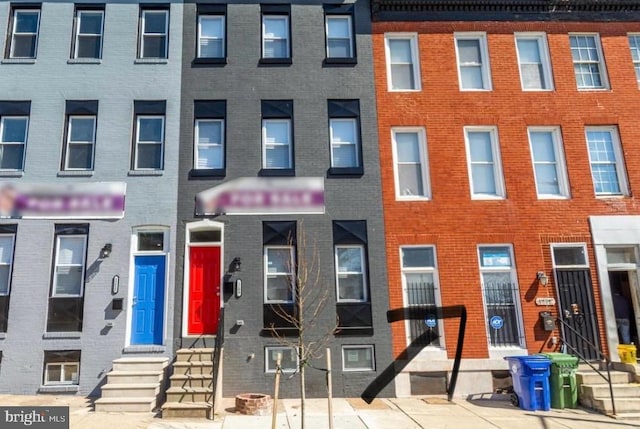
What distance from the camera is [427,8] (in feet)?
41.1

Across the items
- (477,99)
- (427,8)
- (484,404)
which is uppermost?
(427,8)

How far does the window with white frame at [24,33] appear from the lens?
1198 cm

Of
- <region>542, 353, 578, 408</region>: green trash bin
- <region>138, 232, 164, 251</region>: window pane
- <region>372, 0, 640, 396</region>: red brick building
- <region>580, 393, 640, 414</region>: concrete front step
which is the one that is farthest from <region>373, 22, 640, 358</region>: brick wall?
<region>138, 232, 164, 251</region>: window pane

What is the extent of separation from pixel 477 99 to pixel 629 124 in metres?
4.10

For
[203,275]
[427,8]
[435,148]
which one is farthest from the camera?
[427,8]

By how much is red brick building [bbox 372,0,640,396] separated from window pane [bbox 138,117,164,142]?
5.71 meters

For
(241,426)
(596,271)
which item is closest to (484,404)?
(596,271)

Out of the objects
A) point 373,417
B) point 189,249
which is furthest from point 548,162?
point 189,249

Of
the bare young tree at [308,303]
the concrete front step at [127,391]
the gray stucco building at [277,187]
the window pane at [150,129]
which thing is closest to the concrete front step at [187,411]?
the concrete front step at [127,391]

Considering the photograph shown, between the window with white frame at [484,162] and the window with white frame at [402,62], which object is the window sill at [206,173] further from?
the window with white frame at [484,162]

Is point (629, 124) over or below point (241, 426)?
over

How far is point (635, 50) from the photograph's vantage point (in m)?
12.7

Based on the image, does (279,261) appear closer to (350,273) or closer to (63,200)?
(350,273)

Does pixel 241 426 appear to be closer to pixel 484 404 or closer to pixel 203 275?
pixel 203 275
